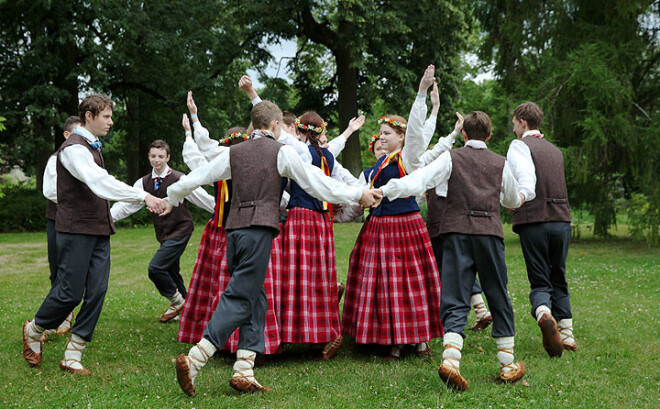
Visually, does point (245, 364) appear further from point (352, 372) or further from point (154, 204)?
point (154, 204)

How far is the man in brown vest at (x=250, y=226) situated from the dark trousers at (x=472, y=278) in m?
0.77

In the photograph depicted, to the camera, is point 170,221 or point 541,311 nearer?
point 541,311

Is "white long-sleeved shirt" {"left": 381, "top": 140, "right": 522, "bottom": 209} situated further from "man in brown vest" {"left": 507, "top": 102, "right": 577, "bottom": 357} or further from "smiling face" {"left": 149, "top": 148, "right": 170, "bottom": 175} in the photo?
"smiling face" {"left": 149, "top": 148, "right": 170, "bottom": 175}

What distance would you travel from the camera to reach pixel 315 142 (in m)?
5.63

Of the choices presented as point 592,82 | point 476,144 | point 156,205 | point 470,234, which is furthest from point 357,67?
point 470,234

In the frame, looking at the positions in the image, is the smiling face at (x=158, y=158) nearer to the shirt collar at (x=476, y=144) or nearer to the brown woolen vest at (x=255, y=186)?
the brown woolen vest at (x=255, y=186)

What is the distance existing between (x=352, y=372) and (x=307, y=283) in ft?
2.75

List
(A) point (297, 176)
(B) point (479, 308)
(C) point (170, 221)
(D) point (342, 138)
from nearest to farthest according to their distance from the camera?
1. (A) point (297, 176)
2. (D) point (342, 138)
3. (B) point (479, 308)
4. (C) point (170, 221)

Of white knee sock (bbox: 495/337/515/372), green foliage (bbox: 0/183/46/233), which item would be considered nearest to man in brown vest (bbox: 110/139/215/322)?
white knee sock (bbox: 495/337/515/372)

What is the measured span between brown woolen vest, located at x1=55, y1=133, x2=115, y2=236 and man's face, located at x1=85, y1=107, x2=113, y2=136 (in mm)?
162

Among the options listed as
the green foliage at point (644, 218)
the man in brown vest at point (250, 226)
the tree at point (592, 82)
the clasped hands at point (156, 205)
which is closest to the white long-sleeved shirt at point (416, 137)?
the man in brown vest at point (250, 226)

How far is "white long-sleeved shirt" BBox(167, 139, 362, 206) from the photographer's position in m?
4.29

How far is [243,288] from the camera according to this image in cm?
418

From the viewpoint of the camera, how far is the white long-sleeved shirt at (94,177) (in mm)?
4523
